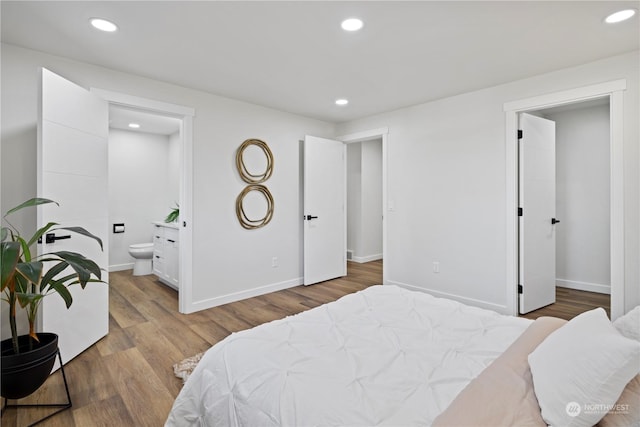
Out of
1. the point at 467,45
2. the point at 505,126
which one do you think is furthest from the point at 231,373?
the point at 505,126

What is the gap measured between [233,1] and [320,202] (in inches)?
120

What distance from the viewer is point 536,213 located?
348 centimetres

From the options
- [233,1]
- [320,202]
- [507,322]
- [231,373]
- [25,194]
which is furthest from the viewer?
[320,202]

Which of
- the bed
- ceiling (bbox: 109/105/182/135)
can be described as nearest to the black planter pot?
the bed

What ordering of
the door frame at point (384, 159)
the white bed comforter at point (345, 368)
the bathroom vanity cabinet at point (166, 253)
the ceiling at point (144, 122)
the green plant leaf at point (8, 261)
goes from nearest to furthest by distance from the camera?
1. the white bed comforter at point (345, 368)
2. the green plant leaf at point (8, 261)
3. the bathroom vanity cabinet at point (166, 253)
4. the door frame at point (384, 159)
5. the ceiling at point (144, 122)

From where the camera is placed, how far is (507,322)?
1.72 metres

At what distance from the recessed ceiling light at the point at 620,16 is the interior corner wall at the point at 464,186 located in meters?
0.73

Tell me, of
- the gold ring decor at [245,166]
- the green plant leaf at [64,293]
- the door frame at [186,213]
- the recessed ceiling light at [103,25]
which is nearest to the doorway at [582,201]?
the gold ring decor at [245,166]

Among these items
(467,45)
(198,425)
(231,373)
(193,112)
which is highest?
(467,45)

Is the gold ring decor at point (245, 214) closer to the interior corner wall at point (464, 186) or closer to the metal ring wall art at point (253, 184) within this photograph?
the metal ring wall art at point (253, 184)

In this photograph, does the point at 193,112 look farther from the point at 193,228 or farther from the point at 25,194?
the point at 25,194

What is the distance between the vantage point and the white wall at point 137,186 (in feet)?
17.9

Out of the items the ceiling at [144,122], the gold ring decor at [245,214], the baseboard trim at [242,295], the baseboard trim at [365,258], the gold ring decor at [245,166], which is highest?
the ceiling at [144,122]

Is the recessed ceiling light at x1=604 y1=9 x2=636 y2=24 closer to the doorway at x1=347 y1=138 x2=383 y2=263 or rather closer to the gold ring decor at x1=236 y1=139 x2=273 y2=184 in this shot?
the gold ring decor at x1=236 y1=139 x2=273 y2=184
